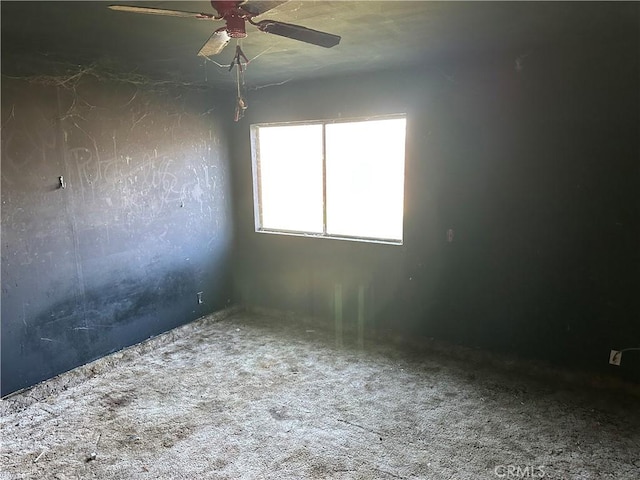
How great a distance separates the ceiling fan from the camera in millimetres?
1717

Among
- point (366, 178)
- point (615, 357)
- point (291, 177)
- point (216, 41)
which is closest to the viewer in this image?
point (216, 41)

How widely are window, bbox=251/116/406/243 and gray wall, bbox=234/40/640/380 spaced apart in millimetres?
138

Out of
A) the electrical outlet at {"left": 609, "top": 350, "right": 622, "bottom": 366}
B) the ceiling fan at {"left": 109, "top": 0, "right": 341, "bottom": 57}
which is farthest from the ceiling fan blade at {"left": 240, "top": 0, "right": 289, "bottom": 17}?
the electrical outlet at {"left": 609, "top": 350, "right": 622, "bottom": 366}

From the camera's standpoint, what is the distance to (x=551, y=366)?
127 inches

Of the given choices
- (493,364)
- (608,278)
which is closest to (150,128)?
(493,364)

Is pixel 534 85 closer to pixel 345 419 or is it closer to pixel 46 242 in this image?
pixel 345 419

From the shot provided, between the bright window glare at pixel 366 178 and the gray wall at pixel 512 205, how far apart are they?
13cm

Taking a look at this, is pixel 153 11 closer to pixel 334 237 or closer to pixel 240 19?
pixel 240 19

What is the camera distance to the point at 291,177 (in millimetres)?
4375

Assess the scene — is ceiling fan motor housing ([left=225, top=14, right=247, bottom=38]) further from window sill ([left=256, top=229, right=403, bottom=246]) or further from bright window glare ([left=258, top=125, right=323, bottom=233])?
window sill ([left=256, top=229, right=403, bottom=246])

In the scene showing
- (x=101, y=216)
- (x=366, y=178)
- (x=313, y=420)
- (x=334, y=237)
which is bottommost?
(x=313, y=420)

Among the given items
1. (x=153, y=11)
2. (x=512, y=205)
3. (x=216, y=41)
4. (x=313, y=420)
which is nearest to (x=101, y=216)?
(x=216, y=41)

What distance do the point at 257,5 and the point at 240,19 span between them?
17 centimetres

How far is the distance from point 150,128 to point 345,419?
9.25 feet
